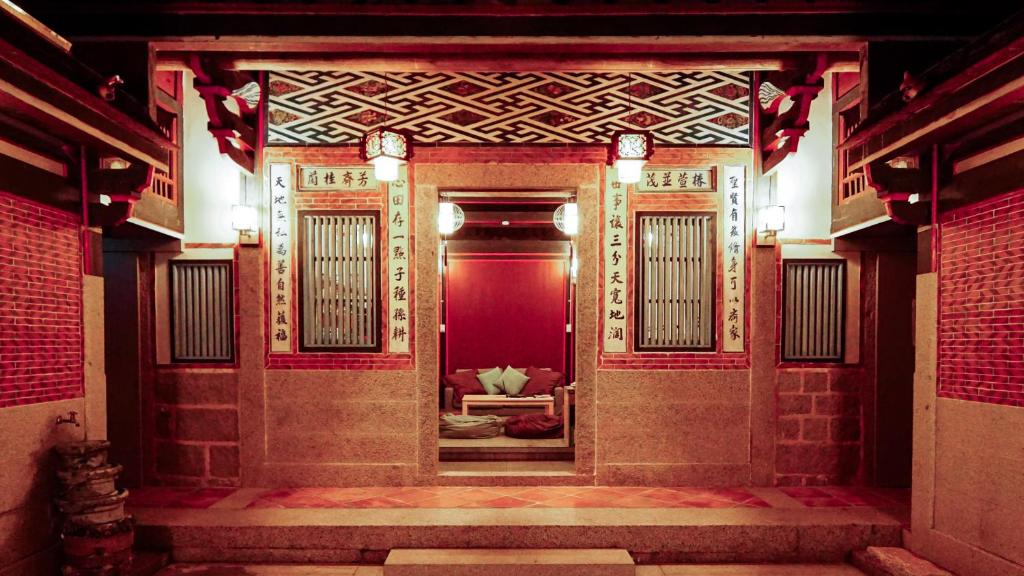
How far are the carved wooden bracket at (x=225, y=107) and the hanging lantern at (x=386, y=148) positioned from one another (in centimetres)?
143

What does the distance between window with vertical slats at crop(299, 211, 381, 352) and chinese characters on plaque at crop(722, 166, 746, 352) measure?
13.1ft

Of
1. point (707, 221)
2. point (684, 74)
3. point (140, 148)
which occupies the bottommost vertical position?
point (707, 221)

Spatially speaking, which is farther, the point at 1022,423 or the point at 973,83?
the point at 1022,423

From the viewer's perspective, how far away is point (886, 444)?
20.2ft

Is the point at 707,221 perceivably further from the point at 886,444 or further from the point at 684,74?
the point at 886,444

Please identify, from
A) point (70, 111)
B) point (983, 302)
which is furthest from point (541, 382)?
point (70, 111)

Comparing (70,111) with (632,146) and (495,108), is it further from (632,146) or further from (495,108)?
(632,146)

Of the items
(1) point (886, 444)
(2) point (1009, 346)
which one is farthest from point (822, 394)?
(2) point (1009, 346)

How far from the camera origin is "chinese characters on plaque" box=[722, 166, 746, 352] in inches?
241

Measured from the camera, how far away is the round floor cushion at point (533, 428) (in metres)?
7.55

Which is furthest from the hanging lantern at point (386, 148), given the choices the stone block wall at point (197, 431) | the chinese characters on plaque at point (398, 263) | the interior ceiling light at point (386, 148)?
the stone block wall at point (197, 431)

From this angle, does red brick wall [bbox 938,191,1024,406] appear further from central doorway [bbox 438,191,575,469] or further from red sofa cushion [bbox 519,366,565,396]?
central doorway [bbox 438,191,575,469]

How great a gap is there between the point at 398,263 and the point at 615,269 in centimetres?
248

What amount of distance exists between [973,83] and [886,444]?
427 centimetres
